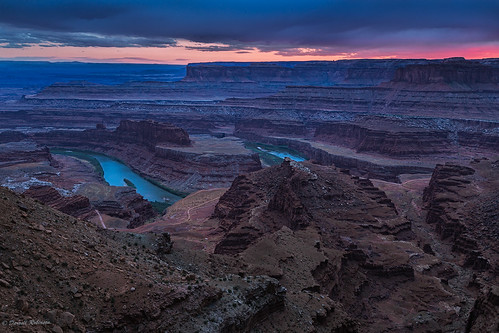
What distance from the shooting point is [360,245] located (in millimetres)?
40250

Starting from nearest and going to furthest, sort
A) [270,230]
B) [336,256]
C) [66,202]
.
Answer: [336,256]
[270,230]
[66,202]

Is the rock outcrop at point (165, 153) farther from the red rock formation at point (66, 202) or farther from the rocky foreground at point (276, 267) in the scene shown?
the rocky foreground at point (276, 267)

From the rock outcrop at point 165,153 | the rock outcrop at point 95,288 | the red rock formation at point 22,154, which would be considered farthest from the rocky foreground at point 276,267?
the red rock formation at point 22,154

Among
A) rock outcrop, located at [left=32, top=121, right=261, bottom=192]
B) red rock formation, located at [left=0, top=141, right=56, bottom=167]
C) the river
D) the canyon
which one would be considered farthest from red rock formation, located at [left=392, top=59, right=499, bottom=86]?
red rock formation, located at [left=0, top=141, right=56, bottom=167]

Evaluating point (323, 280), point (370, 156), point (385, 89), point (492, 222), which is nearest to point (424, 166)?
point (370, 156)

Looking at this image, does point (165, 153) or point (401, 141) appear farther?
point (401, 141)

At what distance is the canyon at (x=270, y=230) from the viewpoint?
16.4 m

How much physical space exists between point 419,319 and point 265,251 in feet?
37.0

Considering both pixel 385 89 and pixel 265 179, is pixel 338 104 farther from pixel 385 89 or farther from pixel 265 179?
pixel 265 179

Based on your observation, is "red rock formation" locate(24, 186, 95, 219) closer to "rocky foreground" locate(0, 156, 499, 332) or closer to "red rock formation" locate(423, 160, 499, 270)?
"rocky foreground" locate(0, 156, 499, 332)

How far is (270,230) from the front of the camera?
139 ft

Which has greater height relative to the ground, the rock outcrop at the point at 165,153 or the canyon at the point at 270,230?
the canyon at the point at 270,230

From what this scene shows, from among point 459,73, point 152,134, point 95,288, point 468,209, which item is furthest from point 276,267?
point 459,73

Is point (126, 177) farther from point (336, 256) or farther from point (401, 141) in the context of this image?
point (336, 256)
